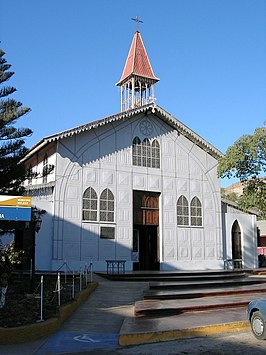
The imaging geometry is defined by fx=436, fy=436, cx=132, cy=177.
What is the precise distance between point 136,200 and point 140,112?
4550mm

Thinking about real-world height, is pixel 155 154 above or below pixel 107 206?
above

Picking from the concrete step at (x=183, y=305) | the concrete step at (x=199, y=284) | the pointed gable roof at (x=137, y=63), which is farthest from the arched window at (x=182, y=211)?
the concrete step at (x=183, y=305)

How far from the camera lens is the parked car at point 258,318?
317 inches

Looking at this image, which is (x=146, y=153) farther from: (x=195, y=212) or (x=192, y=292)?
(x=192, y=292)

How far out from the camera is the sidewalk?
7840 mm

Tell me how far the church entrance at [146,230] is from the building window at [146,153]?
1523 millimetres

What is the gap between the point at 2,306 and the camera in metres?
9.54

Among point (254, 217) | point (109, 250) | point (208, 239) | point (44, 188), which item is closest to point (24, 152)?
point (44, 188)

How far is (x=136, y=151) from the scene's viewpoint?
73.2ft

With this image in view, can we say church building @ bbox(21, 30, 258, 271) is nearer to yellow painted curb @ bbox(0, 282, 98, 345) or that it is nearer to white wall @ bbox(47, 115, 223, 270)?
white wall @ bbox(47, 115, 223, 270)

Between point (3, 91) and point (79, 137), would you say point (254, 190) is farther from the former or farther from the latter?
point (3, 91)

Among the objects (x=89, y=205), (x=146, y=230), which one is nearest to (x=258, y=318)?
(x=89, y=205)

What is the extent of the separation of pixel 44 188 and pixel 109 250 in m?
4.19

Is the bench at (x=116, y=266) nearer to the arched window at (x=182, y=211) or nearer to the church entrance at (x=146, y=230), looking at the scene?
the church entrance at (x=146, y=230)
